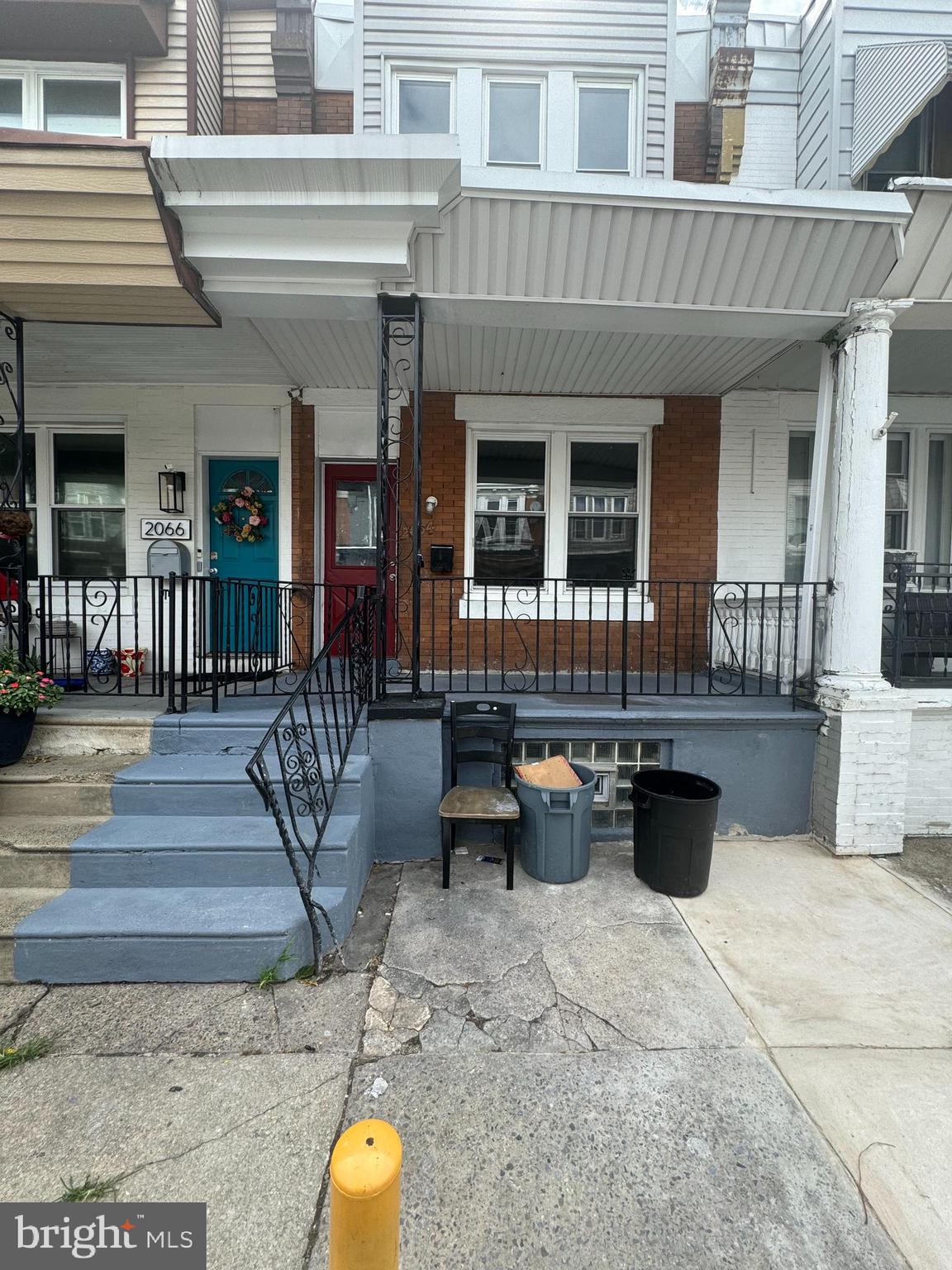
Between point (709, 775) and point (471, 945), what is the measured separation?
233 cm

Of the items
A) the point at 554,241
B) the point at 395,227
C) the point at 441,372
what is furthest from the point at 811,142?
the point at 395,227

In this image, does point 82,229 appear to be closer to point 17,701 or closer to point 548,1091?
point 17,701

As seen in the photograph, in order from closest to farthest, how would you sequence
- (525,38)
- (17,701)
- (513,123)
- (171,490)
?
(17,701) < (525,38) < (513,123) < (171,490)

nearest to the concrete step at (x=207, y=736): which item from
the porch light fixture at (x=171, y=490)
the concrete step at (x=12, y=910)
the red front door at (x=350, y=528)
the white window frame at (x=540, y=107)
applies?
the concrete step at (x=12, y=910)

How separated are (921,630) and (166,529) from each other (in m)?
7.39

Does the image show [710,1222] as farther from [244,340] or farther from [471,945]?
[244,340]

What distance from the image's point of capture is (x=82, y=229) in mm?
3602

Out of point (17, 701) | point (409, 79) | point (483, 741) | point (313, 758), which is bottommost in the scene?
point (483, 741)

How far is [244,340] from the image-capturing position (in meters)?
5.15

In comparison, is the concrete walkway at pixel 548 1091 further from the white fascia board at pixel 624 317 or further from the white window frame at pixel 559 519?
the white fascia board at pixel 624 317

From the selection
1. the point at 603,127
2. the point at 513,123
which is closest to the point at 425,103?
the point at 513,123

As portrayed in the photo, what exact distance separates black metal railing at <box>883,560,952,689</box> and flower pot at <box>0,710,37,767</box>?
19.9ft

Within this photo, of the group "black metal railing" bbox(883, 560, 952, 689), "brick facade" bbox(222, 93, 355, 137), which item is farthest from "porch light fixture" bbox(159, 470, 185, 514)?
"black metal railing" bbox(883, 560, 952, 689)

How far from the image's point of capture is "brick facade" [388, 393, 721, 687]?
19.8 feet
